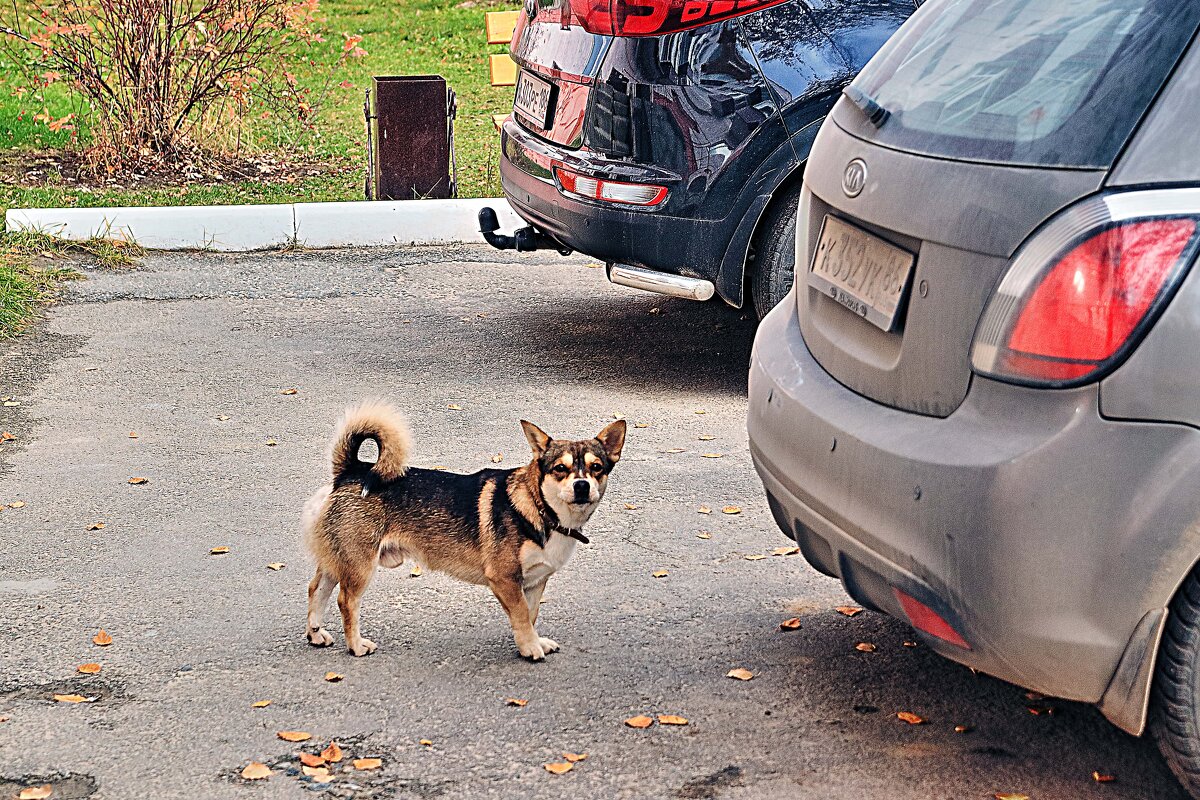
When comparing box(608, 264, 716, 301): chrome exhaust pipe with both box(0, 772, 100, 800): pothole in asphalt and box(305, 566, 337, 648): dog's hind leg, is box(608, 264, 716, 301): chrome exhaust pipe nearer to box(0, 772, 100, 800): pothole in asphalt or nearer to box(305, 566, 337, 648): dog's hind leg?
A: box(305, 566, 337, 648): dog's hind leg

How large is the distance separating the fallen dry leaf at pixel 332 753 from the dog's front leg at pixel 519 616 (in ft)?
2.04

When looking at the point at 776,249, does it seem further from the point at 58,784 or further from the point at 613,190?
the point at 58,784

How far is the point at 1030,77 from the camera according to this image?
110 inches

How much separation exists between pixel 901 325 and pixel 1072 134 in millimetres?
497

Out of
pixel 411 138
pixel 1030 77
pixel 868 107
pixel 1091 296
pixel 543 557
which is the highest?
pixel 1030 77

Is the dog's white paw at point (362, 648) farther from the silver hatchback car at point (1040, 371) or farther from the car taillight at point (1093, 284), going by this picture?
the car taillight at point (1093, 284)

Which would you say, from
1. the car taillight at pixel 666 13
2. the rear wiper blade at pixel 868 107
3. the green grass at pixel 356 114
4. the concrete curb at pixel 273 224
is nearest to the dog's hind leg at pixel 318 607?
the rear wiper blade at pixel 868 107

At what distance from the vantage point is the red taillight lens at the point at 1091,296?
243 centimetres

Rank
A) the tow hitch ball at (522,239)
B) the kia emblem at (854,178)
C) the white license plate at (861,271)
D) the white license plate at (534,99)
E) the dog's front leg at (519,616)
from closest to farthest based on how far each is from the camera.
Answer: the white license plate at (861,271) → the kia emblem at (854,178) → the dog's front leg at (519,616) → the white license plate at (534,99) → the tow hitch ball at (522,239)

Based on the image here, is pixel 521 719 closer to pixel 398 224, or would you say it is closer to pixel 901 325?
pixel 901 325

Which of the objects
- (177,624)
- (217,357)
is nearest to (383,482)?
(177,624)

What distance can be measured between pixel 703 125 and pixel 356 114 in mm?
8225

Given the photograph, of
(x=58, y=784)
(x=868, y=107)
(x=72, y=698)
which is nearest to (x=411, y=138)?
(x=72, y=698)

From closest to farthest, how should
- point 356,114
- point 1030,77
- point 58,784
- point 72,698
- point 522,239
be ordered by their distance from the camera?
point 1030,77 → point 58,784 → point 72,698 → point 522,239 → point 356,114
